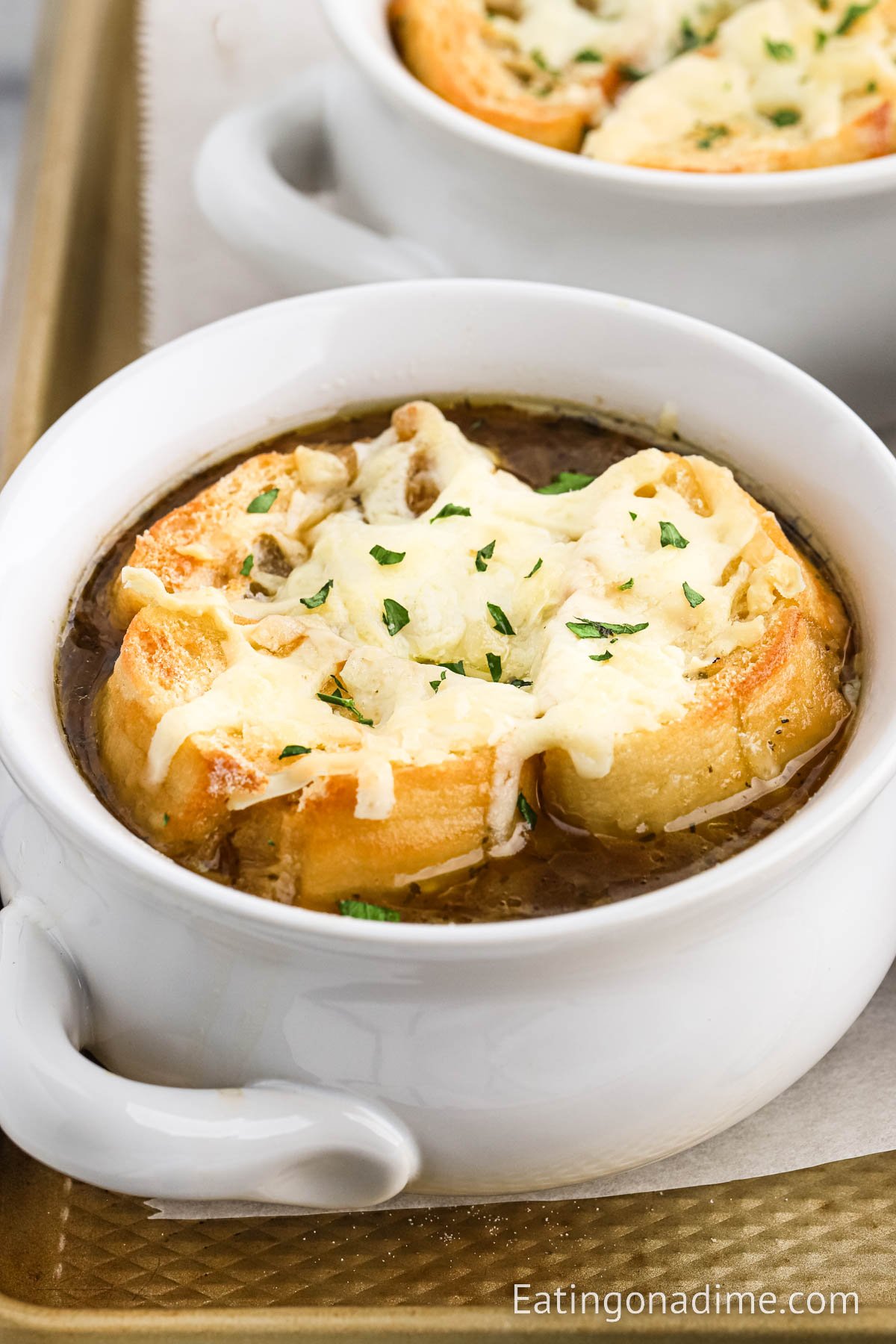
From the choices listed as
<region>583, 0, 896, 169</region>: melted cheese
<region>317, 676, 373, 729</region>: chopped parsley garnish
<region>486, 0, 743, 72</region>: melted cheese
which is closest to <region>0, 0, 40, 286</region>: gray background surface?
<region>486, 0, 743, 72</region>: melted cheese

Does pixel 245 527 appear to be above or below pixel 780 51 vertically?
below

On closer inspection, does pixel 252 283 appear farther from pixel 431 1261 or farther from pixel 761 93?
pixel 431 1261

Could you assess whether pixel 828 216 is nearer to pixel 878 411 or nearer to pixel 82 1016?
pixel 878 411

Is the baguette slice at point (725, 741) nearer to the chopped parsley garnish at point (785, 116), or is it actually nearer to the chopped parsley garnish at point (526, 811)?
the chopped parsley garnish at point (526, 811)

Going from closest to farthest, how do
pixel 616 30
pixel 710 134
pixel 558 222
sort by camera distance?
pixel 558 222
pixel 710 134
pixel 616 30

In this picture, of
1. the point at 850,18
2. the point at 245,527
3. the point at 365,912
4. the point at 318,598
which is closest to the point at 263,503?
the point at 245,527

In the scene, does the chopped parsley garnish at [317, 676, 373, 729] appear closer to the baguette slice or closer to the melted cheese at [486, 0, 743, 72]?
the baguette slice

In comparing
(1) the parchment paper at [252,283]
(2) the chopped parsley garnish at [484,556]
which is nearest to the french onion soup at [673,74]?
(1) the parchment paper at [252,283]
